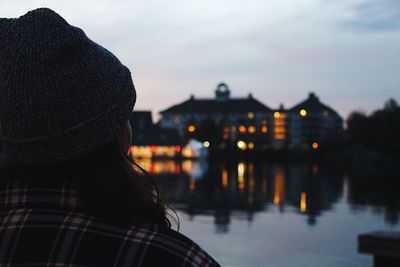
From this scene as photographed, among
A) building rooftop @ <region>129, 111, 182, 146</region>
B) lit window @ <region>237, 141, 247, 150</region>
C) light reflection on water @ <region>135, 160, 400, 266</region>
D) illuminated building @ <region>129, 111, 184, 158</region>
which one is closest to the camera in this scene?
light reflection on water @ <region>135, 160, 400, 266</region>

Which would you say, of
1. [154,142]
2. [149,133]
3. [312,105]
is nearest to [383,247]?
[154,142]

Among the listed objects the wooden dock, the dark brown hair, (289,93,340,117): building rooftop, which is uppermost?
(289,93,340,117): building rooftop

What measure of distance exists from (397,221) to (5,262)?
50.2ft

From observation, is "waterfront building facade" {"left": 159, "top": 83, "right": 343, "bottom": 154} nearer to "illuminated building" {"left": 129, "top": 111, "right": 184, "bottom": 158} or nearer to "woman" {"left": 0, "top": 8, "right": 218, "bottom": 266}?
"illuminated building" {"left": 129, "top": 111, "right": 184, "bottom": 158}

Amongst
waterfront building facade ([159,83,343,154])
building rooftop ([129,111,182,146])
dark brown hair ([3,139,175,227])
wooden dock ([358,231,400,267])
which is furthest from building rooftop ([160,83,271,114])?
→ dark brown hair ([3,139,175,227])

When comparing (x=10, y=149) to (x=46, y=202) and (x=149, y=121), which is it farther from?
(x=149, y=121)

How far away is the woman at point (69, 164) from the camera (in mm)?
880

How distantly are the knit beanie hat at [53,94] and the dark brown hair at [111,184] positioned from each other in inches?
1.0

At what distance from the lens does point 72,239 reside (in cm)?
89

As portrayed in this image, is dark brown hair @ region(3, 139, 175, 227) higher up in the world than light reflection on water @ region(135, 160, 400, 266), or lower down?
higher up

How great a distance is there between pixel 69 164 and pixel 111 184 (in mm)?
78

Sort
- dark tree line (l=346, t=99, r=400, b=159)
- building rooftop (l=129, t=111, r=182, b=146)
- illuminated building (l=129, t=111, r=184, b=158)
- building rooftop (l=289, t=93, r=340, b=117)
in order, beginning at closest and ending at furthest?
dark tree line (l=346, t=99, r=400, b=159) < illuminated building (l=129, t=111, r=184, b=158) < building rooftop (l=129, t=111, r=182, b=146) < building rooftop (l=289, t=93, r=340, b=117)

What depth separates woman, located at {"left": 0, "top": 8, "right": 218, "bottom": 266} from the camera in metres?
0.88

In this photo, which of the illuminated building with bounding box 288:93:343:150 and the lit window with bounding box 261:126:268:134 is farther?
the illuminated building with bounding box 288:93:343:150
